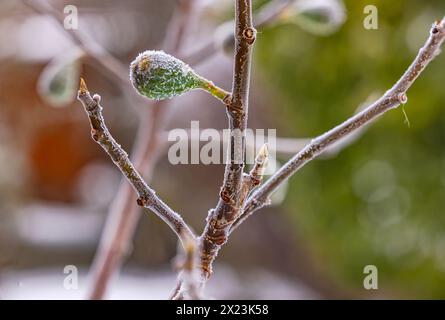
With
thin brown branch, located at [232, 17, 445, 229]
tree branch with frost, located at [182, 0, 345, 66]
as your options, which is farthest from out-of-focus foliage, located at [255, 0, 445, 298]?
thin brown branch, located at [232, 17, 445, 229]

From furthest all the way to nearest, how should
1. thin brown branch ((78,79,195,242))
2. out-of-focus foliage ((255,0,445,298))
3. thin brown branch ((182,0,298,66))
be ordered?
out-of-focus foliage ((255,0,445,298)) → thin brown branch ((182,0,298,66)) → thin brown branch ((78,79,195,242))

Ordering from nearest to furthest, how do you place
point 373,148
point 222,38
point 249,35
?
point 249,35, point 222,38, point 373,148

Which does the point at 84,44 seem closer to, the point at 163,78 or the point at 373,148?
the point at 163,78

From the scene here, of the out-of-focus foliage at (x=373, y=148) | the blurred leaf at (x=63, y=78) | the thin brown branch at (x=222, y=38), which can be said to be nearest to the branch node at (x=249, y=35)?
the thin brown branch at (x=222, y=38)

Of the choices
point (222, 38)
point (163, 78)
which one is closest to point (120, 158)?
point (163, 78)

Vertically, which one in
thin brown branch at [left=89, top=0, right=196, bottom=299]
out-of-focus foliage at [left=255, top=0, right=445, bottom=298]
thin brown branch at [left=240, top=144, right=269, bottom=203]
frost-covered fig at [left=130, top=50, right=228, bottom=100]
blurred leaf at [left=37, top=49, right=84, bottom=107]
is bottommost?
thin brown branch at [left=240, top=144, right=269, bottom=203]

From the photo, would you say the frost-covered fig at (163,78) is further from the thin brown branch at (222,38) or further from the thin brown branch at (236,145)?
the thin brown branch at (222,38)

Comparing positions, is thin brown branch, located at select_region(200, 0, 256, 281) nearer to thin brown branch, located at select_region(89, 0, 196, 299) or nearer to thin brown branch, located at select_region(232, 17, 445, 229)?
thin brown branch, located at select_region(232, 17, 445, 229)

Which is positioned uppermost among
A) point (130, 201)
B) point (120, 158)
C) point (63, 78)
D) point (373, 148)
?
point (373, 148)

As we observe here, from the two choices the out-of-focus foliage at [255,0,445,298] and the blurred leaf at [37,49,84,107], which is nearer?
the blurred leaf at [37,49,84,107]
